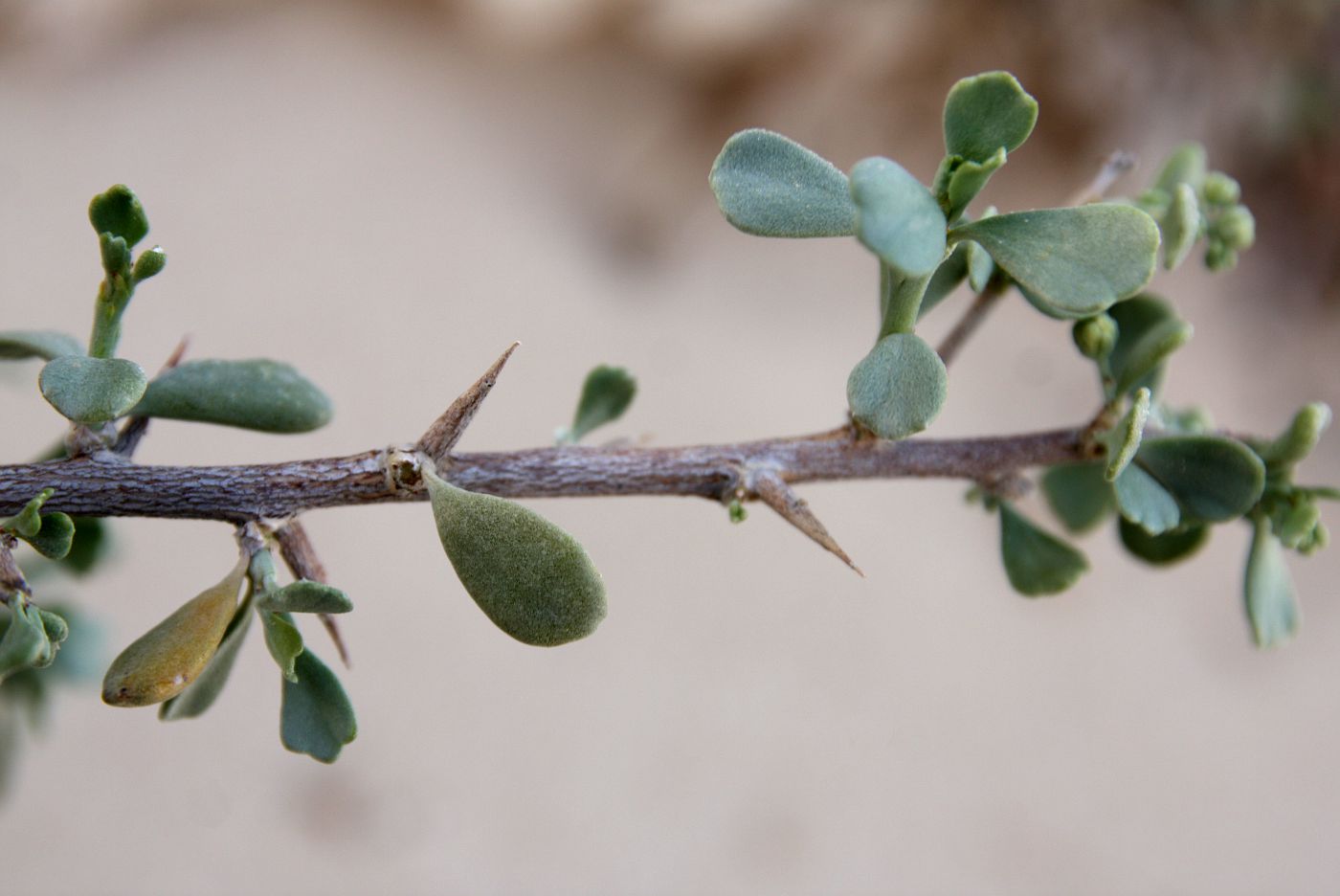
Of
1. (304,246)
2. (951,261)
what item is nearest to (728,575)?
(304,246)

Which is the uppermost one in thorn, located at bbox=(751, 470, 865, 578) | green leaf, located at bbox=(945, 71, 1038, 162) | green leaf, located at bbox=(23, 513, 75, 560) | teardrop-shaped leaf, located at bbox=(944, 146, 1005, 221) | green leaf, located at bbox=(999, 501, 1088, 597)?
green leaf, located at bbox=(945, 71, 1038, 162)

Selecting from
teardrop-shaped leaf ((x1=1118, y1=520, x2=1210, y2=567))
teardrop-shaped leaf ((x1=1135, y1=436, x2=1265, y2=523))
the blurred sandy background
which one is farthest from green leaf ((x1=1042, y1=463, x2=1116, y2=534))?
the blurred sandy background

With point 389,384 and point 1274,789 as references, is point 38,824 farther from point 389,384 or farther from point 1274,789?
point 1274,789

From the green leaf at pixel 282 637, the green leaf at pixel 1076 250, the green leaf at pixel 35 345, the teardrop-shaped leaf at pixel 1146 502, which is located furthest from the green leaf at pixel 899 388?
the green leaf at pixel 35 345

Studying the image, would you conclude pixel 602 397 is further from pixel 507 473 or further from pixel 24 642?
pixel 24 642

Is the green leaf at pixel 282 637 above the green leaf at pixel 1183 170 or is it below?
below

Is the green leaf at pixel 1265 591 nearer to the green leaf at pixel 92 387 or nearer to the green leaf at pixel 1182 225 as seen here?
the green leaf at pixel 1182 225

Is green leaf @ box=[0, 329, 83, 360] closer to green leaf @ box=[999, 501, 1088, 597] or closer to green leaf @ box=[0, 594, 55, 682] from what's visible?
green leaf @ box=[0, 594, 55, 682]

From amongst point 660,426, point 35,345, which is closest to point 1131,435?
point 35,345
